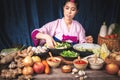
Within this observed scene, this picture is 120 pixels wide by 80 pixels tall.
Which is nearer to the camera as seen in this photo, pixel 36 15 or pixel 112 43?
pixel 112 43

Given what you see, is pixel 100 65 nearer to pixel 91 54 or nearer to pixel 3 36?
pixel 91 54

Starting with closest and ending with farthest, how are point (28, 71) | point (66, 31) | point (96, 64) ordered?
point (28, 71) < point (96, 64) < point (66, 31)

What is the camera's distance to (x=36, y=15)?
3.53 metres

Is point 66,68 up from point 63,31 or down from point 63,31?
down

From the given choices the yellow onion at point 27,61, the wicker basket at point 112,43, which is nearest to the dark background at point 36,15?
the wicker basket at point 112,43

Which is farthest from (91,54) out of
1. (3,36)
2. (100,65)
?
(3,36)

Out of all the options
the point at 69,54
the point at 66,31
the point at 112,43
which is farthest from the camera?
the point at 66,31

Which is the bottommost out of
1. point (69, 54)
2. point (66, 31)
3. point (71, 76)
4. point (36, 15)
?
point (71, 76)

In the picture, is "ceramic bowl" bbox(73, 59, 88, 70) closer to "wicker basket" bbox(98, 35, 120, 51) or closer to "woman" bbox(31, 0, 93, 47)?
"wicker basket" bbox(98, 35, 120, 51)

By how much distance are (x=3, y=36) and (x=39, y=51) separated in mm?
1603

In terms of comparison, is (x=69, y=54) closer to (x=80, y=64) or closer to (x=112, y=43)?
(x=80, y=64)

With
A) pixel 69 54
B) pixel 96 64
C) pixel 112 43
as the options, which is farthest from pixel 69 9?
pixel 96 64

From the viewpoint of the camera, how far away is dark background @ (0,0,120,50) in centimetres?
350

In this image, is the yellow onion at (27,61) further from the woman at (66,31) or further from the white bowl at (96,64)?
the woman at (66,31)
